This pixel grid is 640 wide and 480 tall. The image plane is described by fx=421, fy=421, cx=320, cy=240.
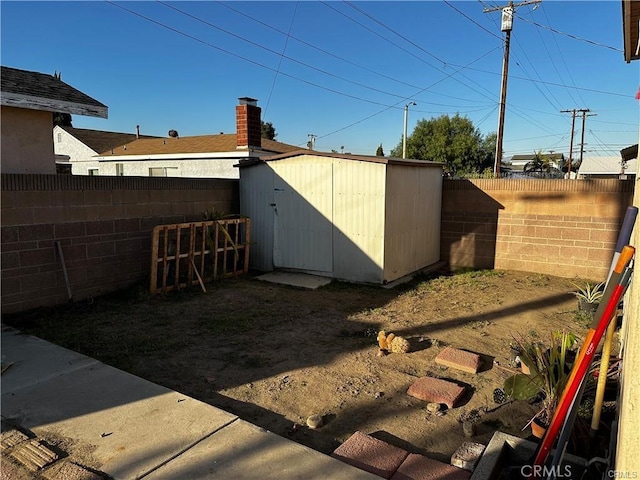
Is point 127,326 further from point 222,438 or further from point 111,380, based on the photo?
point 222,438

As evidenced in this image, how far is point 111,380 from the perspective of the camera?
3717 millimetres

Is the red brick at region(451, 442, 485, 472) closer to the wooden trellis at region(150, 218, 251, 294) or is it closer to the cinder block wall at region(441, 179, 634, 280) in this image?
the wooden trellis at region(150, 218, 251, 294)

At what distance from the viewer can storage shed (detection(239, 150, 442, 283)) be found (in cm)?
764

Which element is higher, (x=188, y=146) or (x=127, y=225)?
(x=188, y=146)

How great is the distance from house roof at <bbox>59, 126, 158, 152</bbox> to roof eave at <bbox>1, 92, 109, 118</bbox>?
11979 millimetres

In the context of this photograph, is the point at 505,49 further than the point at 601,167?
No

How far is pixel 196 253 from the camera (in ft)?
24.7

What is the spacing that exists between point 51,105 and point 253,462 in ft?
24.2

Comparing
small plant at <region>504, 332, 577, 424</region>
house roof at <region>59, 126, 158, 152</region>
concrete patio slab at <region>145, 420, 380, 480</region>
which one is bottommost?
concrete patio slab at <region>145, 420, 380, 480</region>

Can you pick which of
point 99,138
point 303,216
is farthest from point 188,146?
point 99,138

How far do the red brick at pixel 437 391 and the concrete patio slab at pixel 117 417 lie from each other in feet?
5.28

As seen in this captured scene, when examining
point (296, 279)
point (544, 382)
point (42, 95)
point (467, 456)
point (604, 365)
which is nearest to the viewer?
point (604, 365)

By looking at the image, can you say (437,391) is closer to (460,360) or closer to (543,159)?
(460,360)

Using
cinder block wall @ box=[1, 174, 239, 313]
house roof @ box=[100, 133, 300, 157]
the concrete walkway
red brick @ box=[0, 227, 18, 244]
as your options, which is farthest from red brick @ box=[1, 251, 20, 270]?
house roof @ box=[100, 133, 300, 157]
